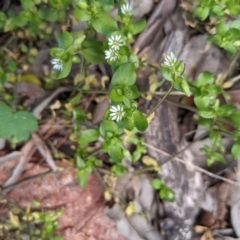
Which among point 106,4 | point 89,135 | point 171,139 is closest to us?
point 106,4

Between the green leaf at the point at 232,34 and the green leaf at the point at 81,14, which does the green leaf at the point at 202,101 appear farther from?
the green leaf at the point at 81,14

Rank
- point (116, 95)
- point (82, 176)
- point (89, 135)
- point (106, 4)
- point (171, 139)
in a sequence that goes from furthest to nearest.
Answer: point (171, 139), point (82, 176), point (89, 135), point (106, 4), point (116, 95)

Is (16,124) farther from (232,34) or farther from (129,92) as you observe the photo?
(232,34)

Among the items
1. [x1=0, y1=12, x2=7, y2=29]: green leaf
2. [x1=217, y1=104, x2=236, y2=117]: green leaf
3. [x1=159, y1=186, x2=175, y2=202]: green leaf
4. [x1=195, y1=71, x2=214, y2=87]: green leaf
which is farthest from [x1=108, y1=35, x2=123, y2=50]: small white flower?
[x1=159, y1=186, x2=175, y2=202]: green leaf

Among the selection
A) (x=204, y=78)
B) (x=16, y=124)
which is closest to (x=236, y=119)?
(x=204, y=78)

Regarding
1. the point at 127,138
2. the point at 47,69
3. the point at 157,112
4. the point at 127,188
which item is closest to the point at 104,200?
the point at 127,188

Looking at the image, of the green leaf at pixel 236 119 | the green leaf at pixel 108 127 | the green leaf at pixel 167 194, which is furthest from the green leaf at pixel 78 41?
the green leaf at pixel 167 194

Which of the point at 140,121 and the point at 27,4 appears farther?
the point at 27,4
